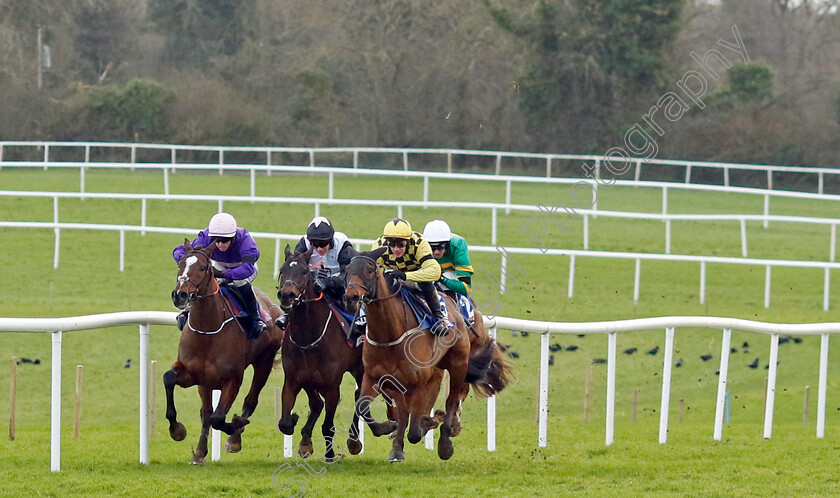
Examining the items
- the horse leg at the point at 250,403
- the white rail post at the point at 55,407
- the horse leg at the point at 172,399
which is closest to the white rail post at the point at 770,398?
the horse leg at the point at 250,403

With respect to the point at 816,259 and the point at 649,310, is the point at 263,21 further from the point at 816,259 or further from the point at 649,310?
the point at 649,310

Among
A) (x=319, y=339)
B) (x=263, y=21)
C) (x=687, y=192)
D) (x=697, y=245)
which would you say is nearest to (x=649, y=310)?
(x=697, y=245)

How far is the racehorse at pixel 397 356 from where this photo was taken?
6.73 meters

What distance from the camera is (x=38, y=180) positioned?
22562 millimetres

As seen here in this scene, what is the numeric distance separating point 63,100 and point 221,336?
85.5 feet

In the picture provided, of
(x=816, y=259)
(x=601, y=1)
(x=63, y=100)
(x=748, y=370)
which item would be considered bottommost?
(x=748, y=370)

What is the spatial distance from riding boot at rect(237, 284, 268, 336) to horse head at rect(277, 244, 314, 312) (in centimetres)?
53

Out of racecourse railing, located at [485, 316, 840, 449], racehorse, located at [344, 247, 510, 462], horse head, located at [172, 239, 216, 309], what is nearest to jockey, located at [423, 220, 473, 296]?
racehorse, located at [344, 247, 510, 462]

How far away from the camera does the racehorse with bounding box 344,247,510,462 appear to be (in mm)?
6727

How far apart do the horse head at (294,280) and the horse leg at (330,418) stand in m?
0.84

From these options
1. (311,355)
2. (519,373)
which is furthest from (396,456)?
(519,373)

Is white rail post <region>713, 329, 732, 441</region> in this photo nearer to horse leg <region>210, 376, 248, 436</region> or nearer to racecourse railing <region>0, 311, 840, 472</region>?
racecourse railing <region>0, 311, 840, 472</region>

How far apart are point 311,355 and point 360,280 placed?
0.94 meters

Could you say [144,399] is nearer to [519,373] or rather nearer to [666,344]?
[666,344]
